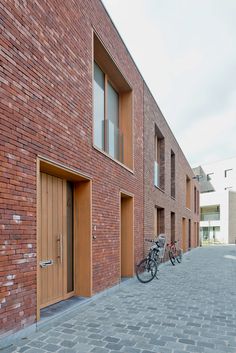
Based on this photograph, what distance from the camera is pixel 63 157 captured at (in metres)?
4.88

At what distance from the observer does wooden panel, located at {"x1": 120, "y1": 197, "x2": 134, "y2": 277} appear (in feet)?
27.5

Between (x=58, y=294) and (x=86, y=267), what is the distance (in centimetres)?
72

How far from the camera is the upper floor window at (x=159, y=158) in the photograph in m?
12.5

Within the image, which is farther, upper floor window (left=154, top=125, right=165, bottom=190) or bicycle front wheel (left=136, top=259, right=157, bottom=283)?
upper floor window (left=154, top=125, right=165, bottom=190)

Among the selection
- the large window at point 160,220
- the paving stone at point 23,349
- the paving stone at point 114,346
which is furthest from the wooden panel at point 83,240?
the large window at point 160,220

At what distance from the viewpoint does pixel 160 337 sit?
→ 3990mm

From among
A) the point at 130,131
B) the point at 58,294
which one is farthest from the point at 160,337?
the point at 130,131

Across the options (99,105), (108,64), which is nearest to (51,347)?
(99,105)

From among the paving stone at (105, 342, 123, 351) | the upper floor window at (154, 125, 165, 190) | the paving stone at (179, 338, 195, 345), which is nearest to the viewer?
the paving stone at (105, 342, 123, 351)

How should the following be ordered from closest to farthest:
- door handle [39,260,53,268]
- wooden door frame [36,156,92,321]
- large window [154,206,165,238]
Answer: door handle [39,260,53,268] < wooden door frame [36,156,92,321] < large window [154,206,165,238]

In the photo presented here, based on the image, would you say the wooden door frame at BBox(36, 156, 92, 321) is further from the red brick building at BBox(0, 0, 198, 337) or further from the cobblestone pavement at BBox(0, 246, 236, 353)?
the cobblestone pavement at BBox(0, 246, 236, 353)

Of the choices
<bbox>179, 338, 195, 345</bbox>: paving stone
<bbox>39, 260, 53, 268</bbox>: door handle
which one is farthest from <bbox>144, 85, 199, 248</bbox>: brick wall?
<bbox>179, 338, 195, 345</bbox>: paving stone

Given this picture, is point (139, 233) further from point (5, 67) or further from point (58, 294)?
point (5, 67)

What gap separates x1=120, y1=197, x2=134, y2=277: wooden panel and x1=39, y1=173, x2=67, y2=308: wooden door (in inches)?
127
